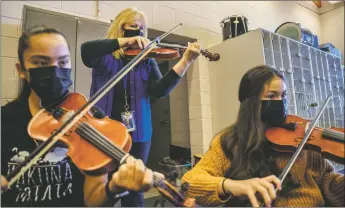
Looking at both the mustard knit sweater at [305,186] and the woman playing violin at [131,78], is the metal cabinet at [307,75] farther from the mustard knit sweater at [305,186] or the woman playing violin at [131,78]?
the woman playing violin at [131,78]

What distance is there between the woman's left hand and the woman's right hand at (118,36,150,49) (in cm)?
10

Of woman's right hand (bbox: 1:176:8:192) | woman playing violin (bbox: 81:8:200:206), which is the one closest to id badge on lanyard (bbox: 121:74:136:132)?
woman playing violin (bbox: 81:8:200:206)

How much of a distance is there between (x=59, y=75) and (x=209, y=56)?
1.24 feet

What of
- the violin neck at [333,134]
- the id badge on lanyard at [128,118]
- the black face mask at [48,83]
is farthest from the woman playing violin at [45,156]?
the violin neck at [333,134]

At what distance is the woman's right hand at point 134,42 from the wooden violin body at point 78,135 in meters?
0.15

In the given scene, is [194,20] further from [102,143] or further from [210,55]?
[102,143]

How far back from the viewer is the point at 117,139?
42 cm

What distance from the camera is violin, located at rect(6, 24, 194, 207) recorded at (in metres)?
0.39

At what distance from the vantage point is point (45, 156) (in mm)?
405

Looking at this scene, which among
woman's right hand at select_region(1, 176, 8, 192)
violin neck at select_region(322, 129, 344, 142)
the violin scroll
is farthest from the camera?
the violin scroll

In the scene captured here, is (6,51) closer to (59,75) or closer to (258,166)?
(59,75)

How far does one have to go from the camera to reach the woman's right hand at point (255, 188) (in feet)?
1.53

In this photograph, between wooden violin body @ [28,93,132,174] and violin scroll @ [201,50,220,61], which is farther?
violin scroll @ [201,50,220,61]

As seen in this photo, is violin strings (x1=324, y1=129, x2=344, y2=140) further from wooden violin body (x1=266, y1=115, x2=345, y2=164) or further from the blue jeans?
the blue jeans
